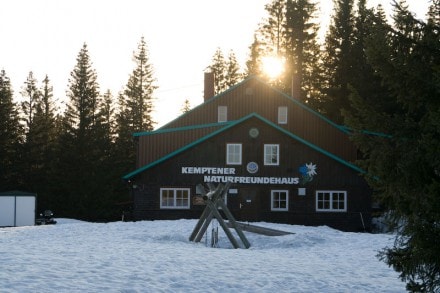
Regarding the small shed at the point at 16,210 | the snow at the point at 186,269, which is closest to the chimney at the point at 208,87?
the small shed at the point at 16,210

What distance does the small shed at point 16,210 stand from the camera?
1420 inches

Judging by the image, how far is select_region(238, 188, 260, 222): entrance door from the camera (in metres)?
33.4

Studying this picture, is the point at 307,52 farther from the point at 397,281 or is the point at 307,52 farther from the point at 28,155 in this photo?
the point at 397,281

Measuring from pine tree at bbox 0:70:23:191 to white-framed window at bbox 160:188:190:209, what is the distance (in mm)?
26708

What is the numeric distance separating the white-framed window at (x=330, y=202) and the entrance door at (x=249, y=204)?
3.17m

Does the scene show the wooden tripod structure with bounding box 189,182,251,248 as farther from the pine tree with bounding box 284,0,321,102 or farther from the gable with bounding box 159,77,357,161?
the pine tree with bounding box 284,0,321,102

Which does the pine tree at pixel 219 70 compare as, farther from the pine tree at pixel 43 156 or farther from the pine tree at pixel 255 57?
the pine tree at pixel 43 156

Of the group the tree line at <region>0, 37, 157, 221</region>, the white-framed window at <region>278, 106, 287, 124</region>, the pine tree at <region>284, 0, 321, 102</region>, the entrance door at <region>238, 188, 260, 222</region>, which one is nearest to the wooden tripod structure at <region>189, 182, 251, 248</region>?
the entrance door at <region>238, 188, 260, 222</region>

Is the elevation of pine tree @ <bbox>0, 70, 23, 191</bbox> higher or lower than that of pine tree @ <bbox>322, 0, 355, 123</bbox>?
lower

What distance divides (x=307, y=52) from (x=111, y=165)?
2230cm

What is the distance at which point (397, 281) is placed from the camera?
13328 mm

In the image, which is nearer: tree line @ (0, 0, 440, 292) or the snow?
the snow

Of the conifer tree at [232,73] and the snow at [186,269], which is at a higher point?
the conifer tree at [232,73]

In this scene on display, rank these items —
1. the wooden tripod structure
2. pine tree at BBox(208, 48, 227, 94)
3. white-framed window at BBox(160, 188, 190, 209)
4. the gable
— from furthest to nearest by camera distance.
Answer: pine tree at BBox(208, 48, 227, 94) < the gable < white-framed window at BBox(160, 188, 190, 209) < the wooden tripod structure
